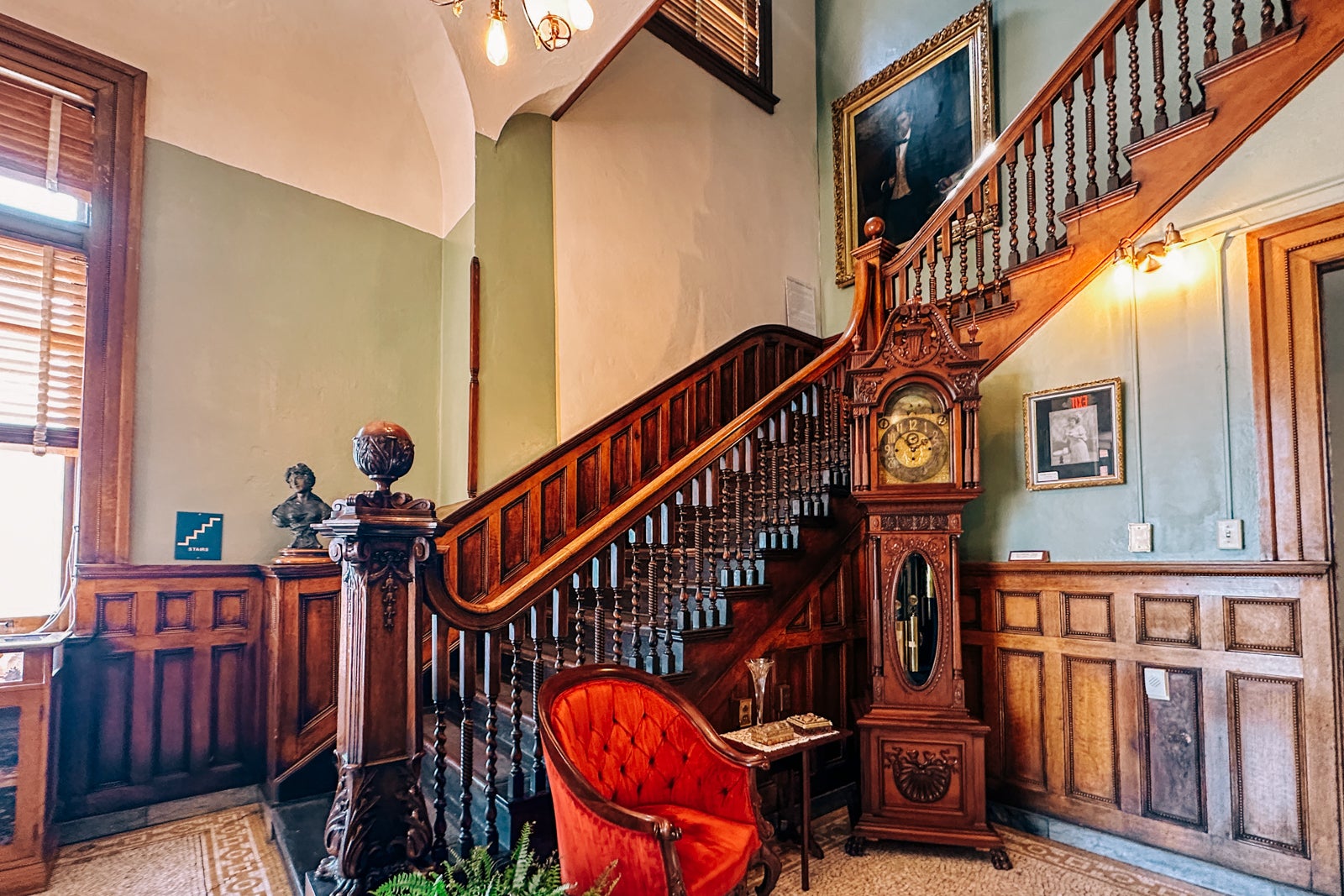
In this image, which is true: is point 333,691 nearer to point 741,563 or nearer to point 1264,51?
point 741,563

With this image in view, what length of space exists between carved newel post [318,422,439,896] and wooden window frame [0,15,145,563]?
6.72 ft

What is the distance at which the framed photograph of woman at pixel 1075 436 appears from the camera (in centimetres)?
308

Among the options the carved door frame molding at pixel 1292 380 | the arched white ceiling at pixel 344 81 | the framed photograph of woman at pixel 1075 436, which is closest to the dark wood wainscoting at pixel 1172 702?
the carved door frame molding at pixel 1292 380

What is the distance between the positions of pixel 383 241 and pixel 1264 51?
443 centimetres

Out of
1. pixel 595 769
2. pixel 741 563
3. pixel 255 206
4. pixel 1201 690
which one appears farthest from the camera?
pixel 255 206

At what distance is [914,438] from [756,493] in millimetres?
803

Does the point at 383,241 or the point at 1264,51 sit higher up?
the point at 1264,51

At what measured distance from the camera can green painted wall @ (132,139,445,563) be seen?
3402 mm

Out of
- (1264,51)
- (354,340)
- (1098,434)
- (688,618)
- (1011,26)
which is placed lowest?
(688,618)

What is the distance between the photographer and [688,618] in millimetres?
2969

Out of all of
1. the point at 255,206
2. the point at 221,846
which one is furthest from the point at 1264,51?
the point at 221,846

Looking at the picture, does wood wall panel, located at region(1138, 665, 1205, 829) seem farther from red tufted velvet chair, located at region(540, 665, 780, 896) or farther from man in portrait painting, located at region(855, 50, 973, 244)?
man in portrait painting, located at region(855, 50, 973, 244)

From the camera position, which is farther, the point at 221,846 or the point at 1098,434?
the point at 1098,434

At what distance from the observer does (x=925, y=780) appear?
A: 2.98 metres
